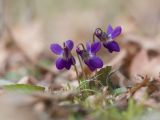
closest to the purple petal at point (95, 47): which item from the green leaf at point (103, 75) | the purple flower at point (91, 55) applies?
the purple flower at point (91, 55)

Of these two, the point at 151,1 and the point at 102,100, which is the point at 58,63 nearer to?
the point at 102,100

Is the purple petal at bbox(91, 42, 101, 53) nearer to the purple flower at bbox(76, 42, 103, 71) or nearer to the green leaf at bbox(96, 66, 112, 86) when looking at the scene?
the purple flower at bbox(76, 42, 103, 71)

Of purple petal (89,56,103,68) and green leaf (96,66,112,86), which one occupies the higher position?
purple petal (89,56,103,68)

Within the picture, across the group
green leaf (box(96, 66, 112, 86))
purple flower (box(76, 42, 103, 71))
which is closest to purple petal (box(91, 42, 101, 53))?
purple flower (box(76, 42, 103, 71))

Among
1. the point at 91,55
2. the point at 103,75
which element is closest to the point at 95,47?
the point at 91,55

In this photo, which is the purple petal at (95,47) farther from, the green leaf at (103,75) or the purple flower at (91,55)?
the green leaf at (103,75)

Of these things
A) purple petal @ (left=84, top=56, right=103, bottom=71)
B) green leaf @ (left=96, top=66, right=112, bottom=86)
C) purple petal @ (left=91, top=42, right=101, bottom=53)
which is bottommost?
green leaf @ (left=96, top=66, right=112, bottom=86)

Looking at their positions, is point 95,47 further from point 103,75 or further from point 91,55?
point 103,75

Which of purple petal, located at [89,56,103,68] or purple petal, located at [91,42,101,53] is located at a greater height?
purple petal, located at [91,42,101,53]

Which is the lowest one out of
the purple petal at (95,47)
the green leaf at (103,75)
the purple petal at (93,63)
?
the green leaf at (103,75)
